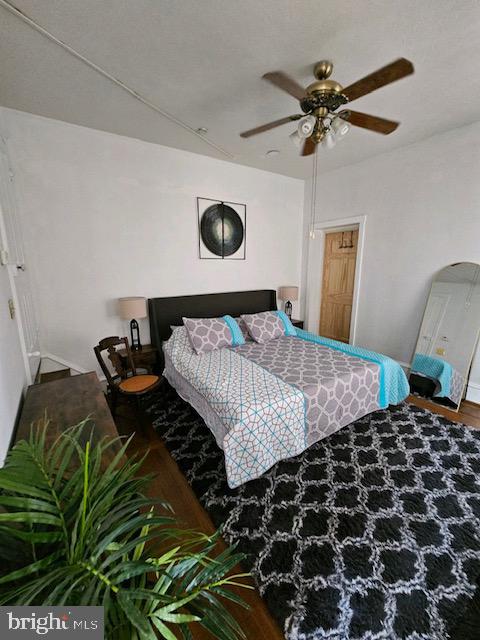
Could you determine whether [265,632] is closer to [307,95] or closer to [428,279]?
[307,95]

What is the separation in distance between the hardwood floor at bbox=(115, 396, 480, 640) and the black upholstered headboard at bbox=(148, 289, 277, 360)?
101 centimetres

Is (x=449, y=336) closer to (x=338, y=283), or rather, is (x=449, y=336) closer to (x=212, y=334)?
(x=338, y=283)

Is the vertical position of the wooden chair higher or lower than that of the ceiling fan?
lower

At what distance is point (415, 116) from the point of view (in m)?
2.53

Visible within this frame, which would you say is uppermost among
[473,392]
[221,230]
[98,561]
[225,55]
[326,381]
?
[225,55]

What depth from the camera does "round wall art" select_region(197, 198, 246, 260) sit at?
3574 millimetres

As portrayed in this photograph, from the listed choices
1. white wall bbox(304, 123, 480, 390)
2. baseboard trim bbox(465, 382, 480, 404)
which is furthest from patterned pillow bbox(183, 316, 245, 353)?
baseboard trim bbox(465, 382, 480, 404)

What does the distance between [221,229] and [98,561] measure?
3.62 metres

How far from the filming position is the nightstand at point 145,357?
9.98 ft

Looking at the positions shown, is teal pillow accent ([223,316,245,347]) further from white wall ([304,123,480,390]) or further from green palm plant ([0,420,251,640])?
green palm plant ([0,420,251,640])

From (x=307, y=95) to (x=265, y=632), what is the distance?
2804mm

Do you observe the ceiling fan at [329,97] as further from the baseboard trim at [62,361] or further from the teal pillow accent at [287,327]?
the baseboard trim at [62,361]

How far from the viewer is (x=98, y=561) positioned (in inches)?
22.5

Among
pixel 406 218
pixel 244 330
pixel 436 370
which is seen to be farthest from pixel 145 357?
pixel 406 218
